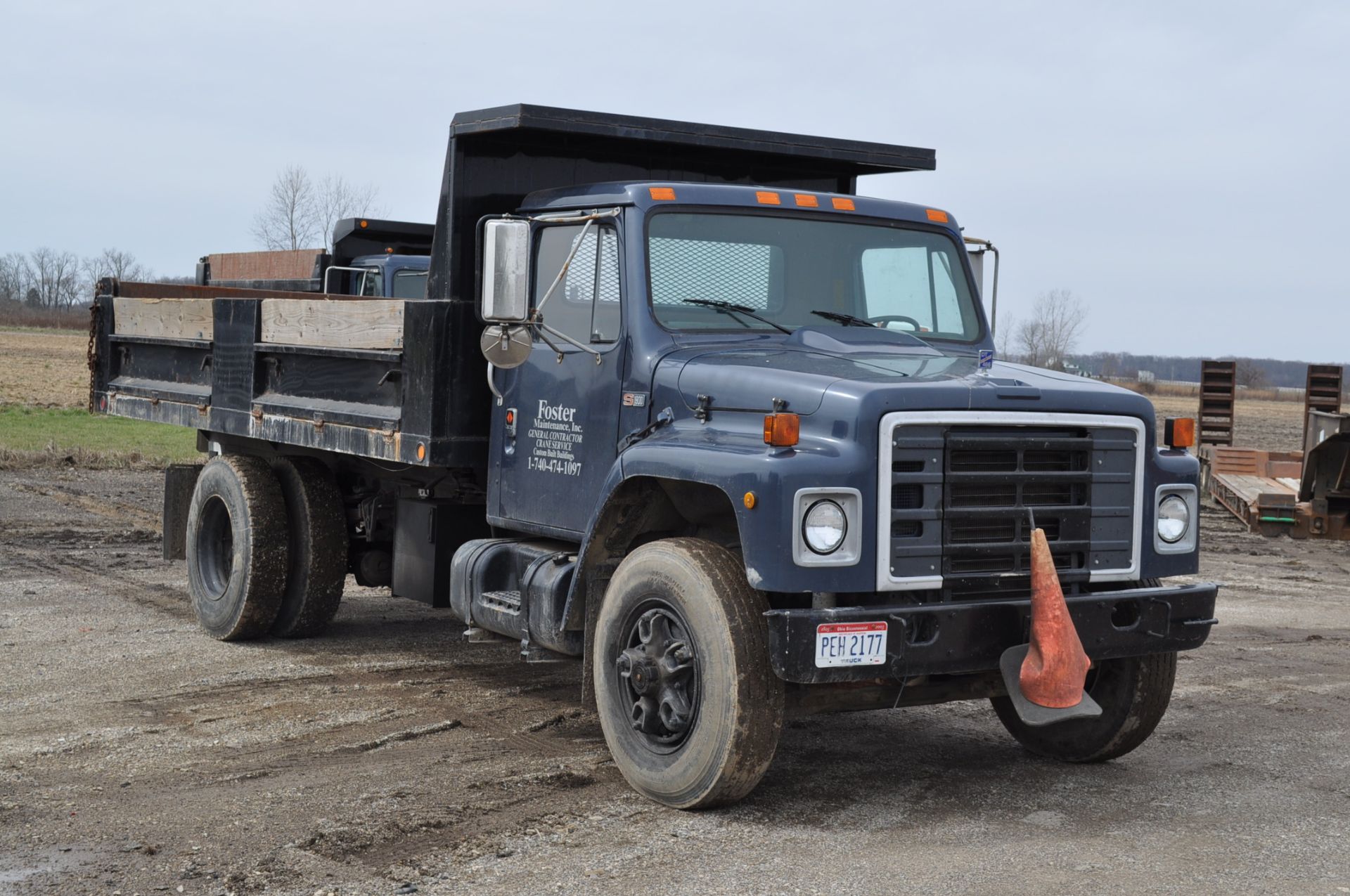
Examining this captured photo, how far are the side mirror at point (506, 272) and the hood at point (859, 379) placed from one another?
0.68m

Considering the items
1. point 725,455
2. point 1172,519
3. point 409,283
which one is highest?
point 409,283

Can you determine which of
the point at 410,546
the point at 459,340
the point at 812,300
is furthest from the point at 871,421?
the point at 410,546

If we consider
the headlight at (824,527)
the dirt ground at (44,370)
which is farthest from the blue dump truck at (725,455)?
the dirt ground at (44,370)

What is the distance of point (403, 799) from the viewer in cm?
570

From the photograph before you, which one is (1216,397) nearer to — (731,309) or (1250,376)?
(731,309)

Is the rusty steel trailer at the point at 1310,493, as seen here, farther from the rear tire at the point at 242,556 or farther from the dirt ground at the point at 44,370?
the dirt ground at the point at 44,370

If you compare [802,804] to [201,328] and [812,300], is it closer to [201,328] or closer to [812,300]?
[812,300]

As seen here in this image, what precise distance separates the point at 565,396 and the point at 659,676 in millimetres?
1581

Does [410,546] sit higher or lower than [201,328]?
lower

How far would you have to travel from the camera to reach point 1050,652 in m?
5.36

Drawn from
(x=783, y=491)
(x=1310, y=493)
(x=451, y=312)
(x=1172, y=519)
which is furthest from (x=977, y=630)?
(x=1310, y=493)

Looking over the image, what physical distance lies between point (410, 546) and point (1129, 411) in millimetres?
4041

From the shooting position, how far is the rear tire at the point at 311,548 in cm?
888

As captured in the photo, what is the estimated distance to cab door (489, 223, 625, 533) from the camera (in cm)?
646
